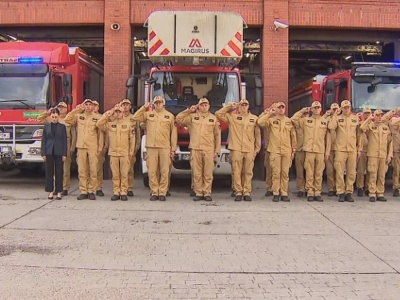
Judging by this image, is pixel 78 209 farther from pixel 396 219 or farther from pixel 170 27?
pixel 396 219

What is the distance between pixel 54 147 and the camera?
31.1ft

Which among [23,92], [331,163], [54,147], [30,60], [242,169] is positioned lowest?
[242,169]

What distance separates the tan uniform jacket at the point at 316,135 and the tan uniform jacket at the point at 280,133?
266 millimetres

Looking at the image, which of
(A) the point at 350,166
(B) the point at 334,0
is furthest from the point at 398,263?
(B) the point at 334,0

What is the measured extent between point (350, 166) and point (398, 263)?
14.7 ft

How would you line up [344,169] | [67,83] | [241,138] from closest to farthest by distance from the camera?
[241,138] → [344,169] → [67,83]

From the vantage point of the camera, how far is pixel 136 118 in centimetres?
966

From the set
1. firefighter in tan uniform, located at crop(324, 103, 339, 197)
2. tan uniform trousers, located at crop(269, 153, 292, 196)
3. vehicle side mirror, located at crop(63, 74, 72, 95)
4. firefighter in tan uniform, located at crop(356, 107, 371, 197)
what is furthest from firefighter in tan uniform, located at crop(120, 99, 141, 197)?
firefighter in tan uniform, located at crop(356, 107, 371, 197)

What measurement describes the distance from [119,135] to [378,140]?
528cm

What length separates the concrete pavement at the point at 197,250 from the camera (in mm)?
4680

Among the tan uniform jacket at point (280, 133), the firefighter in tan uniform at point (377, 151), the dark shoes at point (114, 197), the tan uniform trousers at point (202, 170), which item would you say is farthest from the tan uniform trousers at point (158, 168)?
the firefighter in tan uniform at point (377, 151)

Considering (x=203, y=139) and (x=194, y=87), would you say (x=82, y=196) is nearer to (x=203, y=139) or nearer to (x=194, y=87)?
(x=203, y=139)

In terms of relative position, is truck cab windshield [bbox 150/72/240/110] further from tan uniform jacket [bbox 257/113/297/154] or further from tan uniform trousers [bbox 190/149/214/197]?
tan uniform trousers [bbox 190/149/214/197]

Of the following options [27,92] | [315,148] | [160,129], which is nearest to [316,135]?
[315,148]
